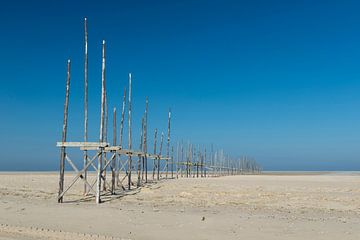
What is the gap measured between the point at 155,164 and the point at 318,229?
2633 centimetres

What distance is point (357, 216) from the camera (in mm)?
11773

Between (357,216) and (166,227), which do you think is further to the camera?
(357,216)

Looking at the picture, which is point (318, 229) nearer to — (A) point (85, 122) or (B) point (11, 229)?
(B) point (11, 229)

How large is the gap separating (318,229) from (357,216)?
324cm

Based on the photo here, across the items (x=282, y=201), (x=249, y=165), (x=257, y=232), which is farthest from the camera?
(x=249, y=165)

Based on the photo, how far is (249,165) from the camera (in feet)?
257

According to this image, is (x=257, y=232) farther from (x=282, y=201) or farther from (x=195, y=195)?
(x=195, y=195)

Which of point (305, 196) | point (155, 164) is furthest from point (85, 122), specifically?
point (155, 164)

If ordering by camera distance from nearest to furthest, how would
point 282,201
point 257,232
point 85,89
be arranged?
point 257,232 < point 282,201 < point 85,89

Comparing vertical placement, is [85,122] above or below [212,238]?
above

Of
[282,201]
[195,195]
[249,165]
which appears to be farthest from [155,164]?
[249,165]

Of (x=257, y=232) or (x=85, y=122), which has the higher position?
(x=85, y=122)

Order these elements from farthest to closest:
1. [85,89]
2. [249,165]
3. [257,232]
→ [249,165]
[85,89]
[257,232]

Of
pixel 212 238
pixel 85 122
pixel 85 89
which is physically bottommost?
pixel 212 238
